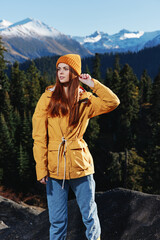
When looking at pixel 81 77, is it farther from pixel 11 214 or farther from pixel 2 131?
pixel 2 131

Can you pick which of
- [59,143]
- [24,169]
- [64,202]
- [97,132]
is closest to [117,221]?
[64,202]

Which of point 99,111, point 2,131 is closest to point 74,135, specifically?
point 99,111

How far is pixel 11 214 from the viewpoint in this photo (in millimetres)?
10625

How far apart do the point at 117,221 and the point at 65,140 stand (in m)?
4.11

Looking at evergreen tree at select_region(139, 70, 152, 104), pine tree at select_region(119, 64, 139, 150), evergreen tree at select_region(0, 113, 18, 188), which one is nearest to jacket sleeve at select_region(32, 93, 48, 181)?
pine tree at select_region(119, 64, 139, 150)

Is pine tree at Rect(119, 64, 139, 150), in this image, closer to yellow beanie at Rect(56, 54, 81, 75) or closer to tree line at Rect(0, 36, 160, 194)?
tree line at Rect(0, 36, 160, 194)

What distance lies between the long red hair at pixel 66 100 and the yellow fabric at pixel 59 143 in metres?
0.11

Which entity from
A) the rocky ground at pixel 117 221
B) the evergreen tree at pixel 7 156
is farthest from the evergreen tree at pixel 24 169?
the rocky ground at pixel 117 221

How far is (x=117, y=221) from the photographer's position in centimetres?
664

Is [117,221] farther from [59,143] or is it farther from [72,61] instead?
[72,61]

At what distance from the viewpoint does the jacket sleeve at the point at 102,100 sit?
13.1 ft

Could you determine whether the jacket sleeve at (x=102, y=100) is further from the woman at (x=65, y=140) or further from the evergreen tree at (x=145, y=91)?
the evergreen tree at (x=145, y=91)

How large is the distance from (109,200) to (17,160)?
34997 millimetres

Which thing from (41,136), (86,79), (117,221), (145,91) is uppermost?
(145,91)
